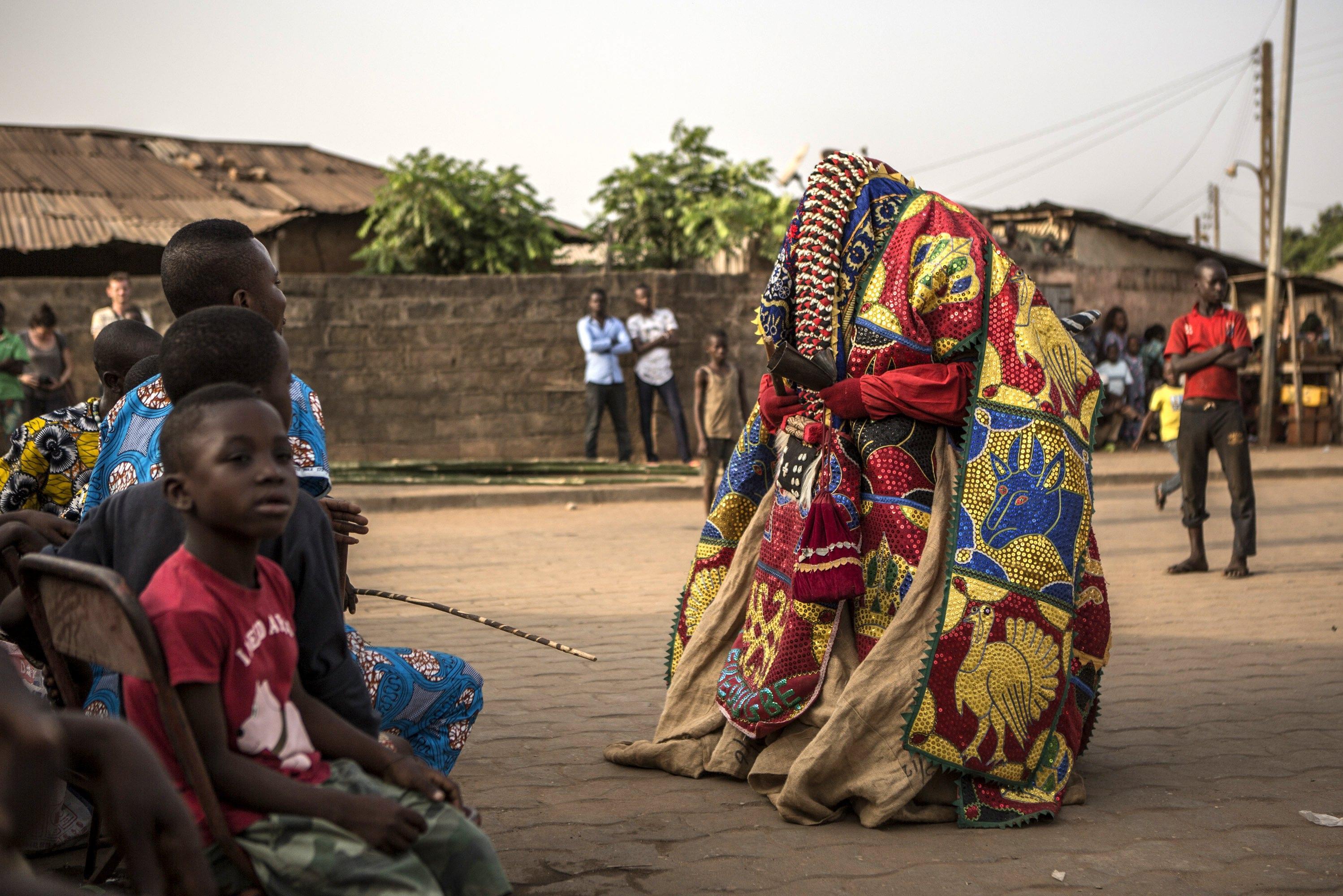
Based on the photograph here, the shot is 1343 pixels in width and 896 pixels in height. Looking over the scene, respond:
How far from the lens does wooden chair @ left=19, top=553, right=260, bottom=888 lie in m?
2.09

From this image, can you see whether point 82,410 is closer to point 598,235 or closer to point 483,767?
point 483,767

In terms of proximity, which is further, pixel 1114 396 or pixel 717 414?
pixel 1114 396

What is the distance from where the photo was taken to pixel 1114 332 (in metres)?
19.5

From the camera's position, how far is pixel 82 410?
160 inches

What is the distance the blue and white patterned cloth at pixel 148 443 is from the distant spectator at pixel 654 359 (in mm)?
12518

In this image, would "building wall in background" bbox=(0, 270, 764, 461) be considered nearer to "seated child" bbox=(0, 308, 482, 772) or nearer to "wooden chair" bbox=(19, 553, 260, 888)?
"seated child" bbox=(0, 308, 482, 772)

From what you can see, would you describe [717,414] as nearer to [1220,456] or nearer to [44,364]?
[1220,456]

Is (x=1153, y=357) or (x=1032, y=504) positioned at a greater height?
(x=1153, y=357)

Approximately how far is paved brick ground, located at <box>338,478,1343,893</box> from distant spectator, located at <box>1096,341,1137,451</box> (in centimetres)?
1040

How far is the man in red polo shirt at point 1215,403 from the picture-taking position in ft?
26.7

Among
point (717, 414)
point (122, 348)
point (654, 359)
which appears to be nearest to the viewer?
point (122, 348)

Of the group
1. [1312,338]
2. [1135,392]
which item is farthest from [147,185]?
[1312,338]

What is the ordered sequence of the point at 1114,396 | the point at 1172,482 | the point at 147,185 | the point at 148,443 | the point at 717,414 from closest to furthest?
the point at 148,443, the point at 1172,482, the point at 717,414, the point at 1114,396, the point at 147,185

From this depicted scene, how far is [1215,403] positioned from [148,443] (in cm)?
700
